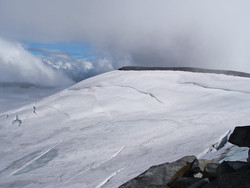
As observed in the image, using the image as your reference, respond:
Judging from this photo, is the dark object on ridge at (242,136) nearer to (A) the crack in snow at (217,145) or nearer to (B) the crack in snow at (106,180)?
(A) the crack in snow at (217,145)

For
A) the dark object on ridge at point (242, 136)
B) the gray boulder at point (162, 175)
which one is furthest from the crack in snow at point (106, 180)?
the dark object on ridge at point (242, 136)

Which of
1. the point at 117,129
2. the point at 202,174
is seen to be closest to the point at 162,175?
the point at 202,174

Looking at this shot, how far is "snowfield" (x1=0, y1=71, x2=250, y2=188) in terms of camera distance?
5207 mm

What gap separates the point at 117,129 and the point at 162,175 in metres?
3.71

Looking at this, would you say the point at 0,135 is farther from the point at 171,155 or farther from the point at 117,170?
the point at 171,155

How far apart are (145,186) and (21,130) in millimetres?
6738

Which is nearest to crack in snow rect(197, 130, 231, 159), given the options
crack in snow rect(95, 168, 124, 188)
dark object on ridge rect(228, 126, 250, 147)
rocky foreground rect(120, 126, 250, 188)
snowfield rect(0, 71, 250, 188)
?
snowfield rect(0, 71, 250, 188)

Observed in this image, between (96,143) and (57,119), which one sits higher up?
(57,119)

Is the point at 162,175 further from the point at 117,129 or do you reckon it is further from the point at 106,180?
the point at 117,129

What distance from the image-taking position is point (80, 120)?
Result: 9.07m

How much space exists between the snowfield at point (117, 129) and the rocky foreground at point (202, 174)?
73 centimetres

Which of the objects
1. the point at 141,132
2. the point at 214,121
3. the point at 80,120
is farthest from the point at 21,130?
the point at 214,121

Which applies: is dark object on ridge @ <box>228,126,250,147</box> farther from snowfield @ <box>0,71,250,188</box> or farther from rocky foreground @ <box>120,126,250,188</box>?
snowfield @ <box>0,71,250,188</box>

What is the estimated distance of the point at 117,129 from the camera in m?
7.52
